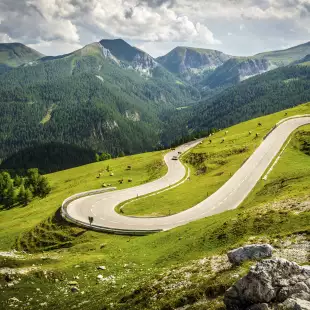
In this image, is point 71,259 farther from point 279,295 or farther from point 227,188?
point 227,188

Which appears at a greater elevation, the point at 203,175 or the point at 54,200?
the point at 54,200

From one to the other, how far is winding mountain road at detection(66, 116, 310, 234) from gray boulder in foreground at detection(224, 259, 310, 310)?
36.2 meters

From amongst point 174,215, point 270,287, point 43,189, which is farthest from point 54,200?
point 270,287

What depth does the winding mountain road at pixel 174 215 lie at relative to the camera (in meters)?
56.6

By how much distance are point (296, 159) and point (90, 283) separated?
70.2m

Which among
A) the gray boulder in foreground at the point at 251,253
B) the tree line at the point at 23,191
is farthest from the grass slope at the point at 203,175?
the tree line at the point at 23,191

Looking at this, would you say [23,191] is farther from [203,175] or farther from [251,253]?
[251,253]

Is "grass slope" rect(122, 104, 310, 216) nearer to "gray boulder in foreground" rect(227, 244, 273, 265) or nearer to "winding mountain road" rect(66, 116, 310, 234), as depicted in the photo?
"winding mountain road" rect(66, 116, 310, 234)

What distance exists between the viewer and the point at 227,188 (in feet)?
233

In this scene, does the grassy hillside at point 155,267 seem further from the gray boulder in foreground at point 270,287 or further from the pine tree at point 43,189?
the pine tree at point 43,189

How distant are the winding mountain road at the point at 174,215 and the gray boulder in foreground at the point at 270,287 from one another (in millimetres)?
36162

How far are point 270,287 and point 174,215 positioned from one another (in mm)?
43356

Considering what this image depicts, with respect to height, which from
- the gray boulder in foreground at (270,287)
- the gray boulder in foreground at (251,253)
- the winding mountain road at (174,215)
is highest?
the gray boulder in foreground at (270,287)

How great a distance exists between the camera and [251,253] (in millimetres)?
23469
